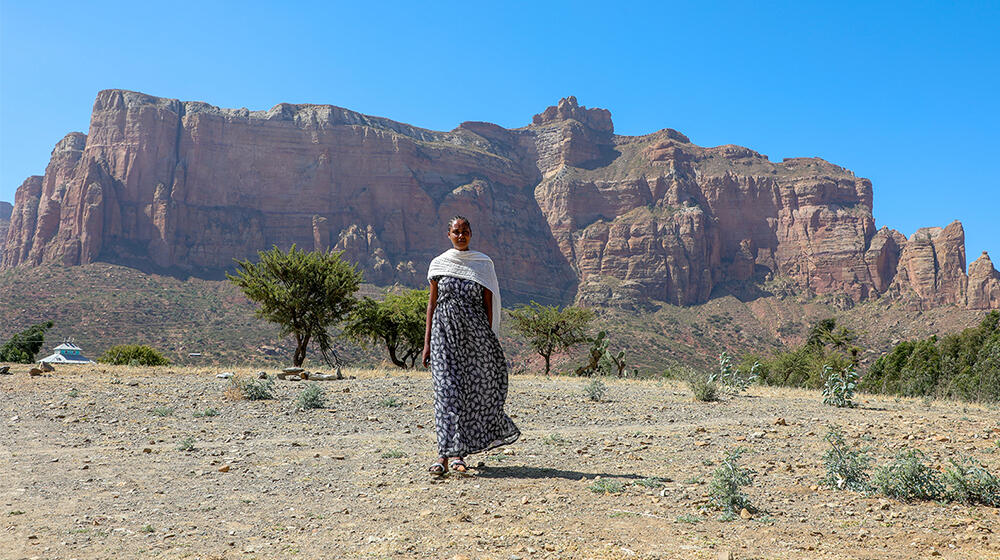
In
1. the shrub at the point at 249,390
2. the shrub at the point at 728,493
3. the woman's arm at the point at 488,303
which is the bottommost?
the shrub at the point at 249,390

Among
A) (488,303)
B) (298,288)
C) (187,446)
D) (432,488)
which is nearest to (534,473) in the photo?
(432,488)

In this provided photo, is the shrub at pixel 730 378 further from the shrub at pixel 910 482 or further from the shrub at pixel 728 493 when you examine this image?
the shrub at pixel 728 493

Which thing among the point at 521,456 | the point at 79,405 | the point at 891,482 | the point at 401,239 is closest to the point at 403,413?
the point at 521,456

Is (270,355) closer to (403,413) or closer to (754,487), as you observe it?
(403,413)

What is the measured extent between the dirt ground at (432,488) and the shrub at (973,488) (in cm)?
20

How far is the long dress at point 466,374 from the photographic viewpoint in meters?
6.07

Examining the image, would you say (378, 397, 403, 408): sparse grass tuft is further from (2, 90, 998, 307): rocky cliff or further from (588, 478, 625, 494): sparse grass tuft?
(2, 90, 998, 307): rocky cliff

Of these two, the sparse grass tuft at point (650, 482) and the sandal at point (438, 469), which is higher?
the sparse grass tuft at point (650, 482)

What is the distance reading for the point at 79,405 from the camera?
10984 millimetres

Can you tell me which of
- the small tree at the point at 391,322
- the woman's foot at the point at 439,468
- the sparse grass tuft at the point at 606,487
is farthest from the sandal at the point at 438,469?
the small tree at the point at 391,322

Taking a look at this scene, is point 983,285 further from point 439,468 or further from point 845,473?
point 439,468

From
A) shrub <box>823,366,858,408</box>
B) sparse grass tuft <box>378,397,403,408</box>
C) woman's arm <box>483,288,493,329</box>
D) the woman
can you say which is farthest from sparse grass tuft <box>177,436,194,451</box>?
shrub <box>823,366,858,408</box>

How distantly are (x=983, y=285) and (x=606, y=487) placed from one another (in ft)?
446

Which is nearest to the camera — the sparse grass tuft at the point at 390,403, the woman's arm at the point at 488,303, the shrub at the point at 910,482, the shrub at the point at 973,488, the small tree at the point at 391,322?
the shrub at the point at 973,488
